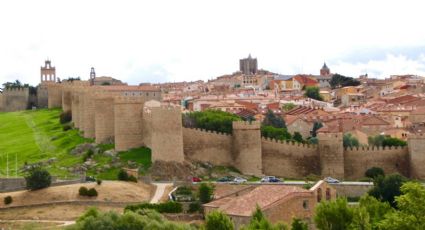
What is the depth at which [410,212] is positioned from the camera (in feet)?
100

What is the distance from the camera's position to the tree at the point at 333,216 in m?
33.9

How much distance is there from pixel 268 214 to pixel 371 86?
83.2 meters

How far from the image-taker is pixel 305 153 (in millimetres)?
53000

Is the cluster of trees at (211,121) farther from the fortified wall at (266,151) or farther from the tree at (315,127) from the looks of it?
the tree at (315,127)

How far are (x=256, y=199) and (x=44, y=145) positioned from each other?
2417 centimetres

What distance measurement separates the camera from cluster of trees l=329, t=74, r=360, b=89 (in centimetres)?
12356

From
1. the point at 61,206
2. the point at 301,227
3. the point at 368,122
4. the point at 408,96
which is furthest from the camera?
the point at 408,96

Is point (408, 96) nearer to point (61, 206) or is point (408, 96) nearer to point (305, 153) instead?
point (305, 153)

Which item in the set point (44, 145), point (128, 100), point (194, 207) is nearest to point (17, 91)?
point (44, 145)

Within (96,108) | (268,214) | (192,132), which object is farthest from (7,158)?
(268,214)

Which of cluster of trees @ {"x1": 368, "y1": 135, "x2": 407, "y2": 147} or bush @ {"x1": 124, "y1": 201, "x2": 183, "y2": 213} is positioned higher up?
cluster of trees @ {"x1": 368, "y1": 135, "x2": 407, "y2": 147}

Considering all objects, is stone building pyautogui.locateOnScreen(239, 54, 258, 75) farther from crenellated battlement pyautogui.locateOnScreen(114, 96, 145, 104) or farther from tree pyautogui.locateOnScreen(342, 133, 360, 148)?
crenellated battlement pyautogui.locateOnScreen(114, 96, 145, 104)

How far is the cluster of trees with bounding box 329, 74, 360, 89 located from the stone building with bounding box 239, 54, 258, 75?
142ft

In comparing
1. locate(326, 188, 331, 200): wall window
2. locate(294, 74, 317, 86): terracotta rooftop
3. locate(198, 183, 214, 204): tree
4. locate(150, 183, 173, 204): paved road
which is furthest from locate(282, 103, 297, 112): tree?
locate(326, 188, 331, 200): wall window
